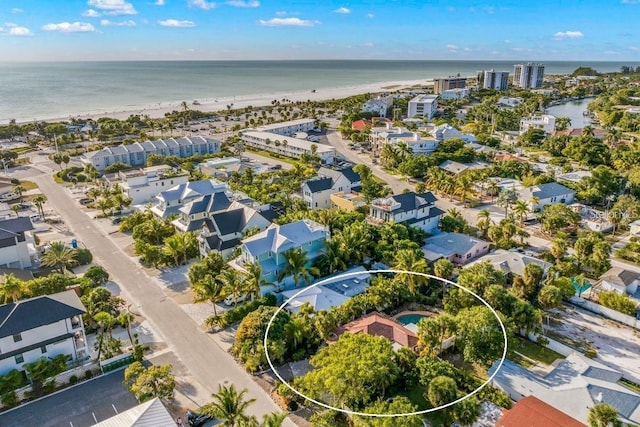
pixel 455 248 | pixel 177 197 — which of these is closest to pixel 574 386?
pixel 455 248

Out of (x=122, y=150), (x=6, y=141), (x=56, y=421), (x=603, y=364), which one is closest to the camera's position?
(x=56, y=421)

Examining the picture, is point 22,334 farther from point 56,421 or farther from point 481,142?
point 481,142

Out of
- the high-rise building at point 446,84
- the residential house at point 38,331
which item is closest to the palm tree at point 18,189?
the residential house at point 38,331

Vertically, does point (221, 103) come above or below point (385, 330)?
above

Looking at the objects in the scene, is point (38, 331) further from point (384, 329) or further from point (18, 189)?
point (18, 189)

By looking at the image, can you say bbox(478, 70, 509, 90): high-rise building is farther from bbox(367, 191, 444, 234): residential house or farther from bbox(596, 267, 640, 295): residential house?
bbox(596, 267, 640, 295): residential house

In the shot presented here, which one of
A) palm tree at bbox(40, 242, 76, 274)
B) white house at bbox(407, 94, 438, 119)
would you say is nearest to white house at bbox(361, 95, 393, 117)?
white house at bbox(407, 94, 438, 119)

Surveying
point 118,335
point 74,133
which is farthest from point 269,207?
point 74,133
